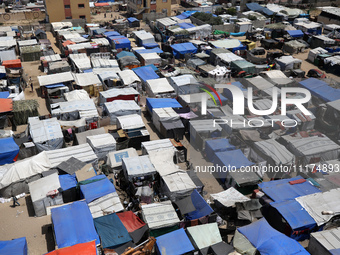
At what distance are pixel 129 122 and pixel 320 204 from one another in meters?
15.0

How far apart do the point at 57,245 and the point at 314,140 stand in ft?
60.5

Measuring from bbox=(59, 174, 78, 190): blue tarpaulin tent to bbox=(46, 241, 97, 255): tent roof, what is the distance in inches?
194

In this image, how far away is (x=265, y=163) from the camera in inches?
853

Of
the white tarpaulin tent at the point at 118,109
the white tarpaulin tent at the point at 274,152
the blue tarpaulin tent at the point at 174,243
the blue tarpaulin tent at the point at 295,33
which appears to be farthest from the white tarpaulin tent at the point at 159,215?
the blue tarpaulin tent at the point at 295,33

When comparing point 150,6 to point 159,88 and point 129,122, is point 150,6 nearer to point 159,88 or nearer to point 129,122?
point 159,88

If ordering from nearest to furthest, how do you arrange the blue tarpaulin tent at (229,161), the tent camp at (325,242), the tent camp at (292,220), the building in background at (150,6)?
the tent camp at (325,242)
the tent camp at (292,220)
the blue tarpaulin tent at (229,161)
the building in background at (150,6)

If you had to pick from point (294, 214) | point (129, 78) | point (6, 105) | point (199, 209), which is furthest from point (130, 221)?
point (129, 78)

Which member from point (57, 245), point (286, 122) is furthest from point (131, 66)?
point (57, 245)

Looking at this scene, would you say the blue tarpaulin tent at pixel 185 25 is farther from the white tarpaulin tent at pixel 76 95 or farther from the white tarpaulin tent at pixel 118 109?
the white tarpaulin tent at pixel 118 109

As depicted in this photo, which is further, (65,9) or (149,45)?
(65,9)

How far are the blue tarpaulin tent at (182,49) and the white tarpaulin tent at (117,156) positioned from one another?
23999 mm

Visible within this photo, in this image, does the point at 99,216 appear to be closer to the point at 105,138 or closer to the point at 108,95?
the point at 105,138

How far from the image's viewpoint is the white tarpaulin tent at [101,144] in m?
22.5

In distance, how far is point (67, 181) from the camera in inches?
761
